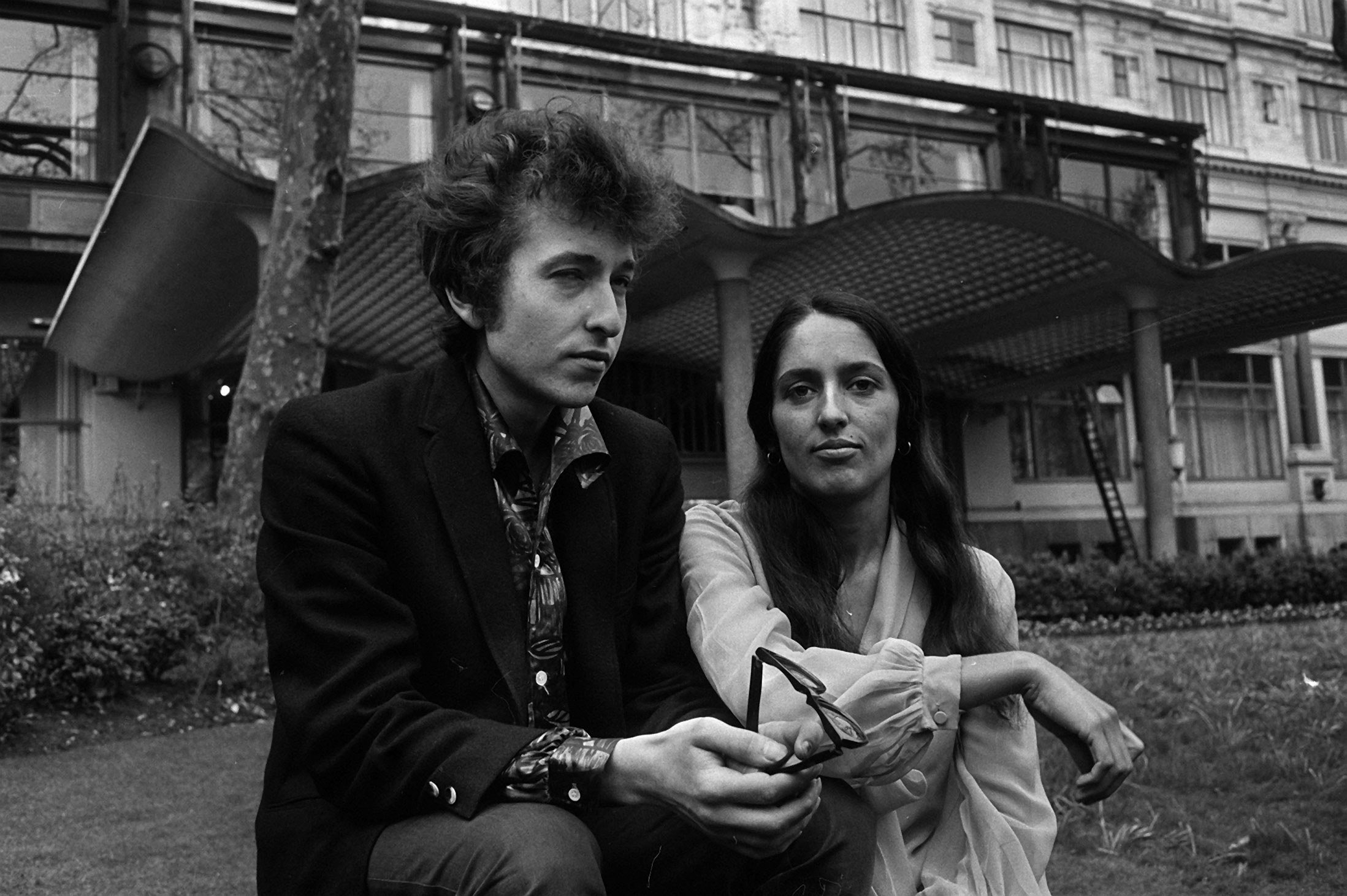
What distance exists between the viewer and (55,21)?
1852cm

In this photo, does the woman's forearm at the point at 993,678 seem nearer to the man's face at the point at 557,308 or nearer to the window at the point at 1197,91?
the man's face at the point at 557,308

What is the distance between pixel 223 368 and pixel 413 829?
19.8 metres

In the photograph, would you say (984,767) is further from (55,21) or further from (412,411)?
(55,21)

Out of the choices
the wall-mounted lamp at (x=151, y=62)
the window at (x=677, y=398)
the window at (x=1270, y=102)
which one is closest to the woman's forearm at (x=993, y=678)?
the wall-mounted lamp at (x=151, y=62)

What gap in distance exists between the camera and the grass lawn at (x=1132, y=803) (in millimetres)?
4410

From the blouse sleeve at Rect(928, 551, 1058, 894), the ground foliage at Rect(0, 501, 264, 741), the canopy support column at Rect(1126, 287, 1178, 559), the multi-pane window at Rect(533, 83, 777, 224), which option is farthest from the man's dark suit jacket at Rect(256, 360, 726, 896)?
the multi-pane window at Rect(533, 83, 777, 224)

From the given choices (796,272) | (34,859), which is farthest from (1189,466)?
(34,859)

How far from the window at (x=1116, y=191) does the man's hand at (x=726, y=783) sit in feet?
84.1

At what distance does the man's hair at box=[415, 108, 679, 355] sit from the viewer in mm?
2363

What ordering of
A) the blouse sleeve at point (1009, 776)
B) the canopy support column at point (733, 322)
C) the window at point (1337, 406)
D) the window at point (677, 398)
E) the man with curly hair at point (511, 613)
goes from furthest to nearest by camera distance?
the window at point (1337, 406)
the window at point (677, 398)
the canopy support column at point (733, 322)
the blouse sleeve at point (1009, 776)
the man with curly hair at point (511, 613)

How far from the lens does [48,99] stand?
60.3 feet

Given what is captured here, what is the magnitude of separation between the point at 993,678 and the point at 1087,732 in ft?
0.66

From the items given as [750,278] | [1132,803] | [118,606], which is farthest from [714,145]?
[1132,803]

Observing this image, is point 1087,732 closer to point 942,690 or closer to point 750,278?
point 942,690
